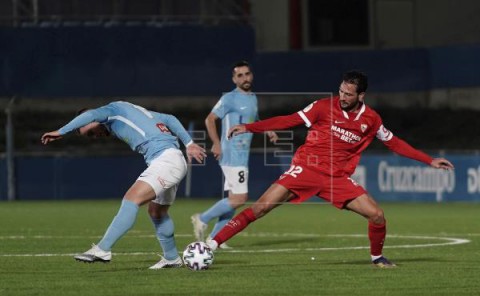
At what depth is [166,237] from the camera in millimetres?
13938

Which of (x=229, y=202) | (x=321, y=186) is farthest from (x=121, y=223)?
(x=229, y=202)

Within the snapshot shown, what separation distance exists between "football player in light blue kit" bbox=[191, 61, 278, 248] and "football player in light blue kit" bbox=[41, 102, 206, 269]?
3.72 meters

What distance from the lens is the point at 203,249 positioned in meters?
13.6

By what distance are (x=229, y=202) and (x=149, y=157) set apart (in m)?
4.23

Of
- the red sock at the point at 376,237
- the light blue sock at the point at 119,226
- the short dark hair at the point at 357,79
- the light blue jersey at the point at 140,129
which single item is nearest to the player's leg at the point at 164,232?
the light blue jersey at the point at 140,129

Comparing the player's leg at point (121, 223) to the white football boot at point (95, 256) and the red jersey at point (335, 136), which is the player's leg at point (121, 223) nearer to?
the white football boot at point (95, 256)

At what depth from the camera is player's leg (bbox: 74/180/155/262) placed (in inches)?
510

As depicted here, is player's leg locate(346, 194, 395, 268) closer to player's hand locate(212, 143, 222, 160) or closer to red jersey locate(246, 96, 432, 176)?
red jersey locate(246, 96, 432, 176)

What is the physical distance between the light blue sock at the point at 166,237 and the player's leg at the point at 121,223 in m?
0.61

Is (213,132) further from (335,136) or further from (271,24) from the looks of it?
(271,24)

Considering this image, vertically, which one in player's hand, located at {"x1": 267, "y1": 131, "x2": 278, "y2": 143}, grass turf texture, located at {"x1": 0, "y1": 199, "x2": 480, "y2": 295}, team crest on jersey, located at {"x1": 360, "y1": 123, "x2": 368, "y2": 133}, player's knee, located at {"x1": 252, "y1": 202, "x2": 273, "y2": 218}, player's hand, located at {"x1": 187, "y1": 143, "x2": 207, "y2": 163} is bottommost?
grass turf texture, located at {"x1": 0, "y1": 199, "x2": 480, "y2": 295}

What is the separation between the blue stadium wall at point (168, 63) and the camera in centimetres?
4328

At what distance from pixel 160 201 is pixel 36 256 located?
2.50m

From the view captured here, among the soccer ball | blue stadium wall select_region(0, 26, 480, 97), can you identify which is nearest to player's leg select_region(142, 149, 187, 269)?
the soccer ball
